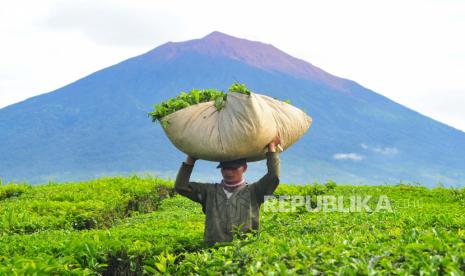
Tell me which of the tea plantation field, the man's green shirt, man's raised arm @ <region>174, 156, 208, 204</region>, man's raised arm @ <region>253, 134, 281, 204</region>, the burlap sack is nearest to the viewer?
the tea plantation field

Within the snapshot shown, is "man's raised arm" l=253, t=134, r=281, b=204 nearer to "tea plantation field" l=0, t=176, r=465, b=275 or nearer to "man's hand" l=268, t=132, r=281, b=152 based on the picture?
"man's hand" l=268, t=132, r=281, b=152

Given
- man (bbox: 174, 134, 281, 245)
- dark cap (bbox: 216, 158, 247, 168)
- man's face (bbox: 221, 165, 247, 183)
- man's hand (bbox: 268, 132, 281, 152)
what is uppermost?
man's hand (bbox: 268, 132, 281, 152)

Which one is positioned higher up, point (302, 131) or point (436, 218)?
point (302, 131)

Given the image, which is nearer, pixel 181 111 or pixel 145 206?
pixel 181 111

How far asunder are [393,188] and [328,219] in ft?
25.0

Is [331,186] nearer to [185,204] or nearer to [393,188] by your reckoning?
[393,188]

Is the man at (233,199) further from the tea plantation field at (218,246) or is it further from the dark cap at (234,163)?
the tea plantation field at (218,246)

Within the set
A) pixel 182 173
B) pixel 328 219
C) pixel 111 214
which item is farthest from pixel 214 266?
pixel 111 214

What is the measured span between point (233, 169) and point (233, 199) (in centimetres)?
31

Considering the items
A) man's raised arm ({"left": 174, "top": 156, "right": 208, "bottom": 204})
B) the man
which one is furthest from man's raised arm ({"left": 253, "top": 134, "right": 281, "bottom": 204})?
man's raised arm ({"left": 174, "top": 156, "right": 208, "bottom": 204})

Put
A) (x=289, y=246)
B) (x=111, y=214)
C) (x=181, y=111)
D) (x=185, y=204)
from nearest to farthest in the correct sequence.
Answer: (x=289, y=246) < (x=181, y=111) < (x=111, y=214) < (x=185, y=204)

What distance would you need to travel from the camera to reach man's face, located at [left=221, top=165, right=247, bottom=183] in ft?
22.5

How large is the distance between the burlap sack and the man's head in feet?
0.30

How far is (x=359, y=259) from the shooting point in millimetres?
4484
